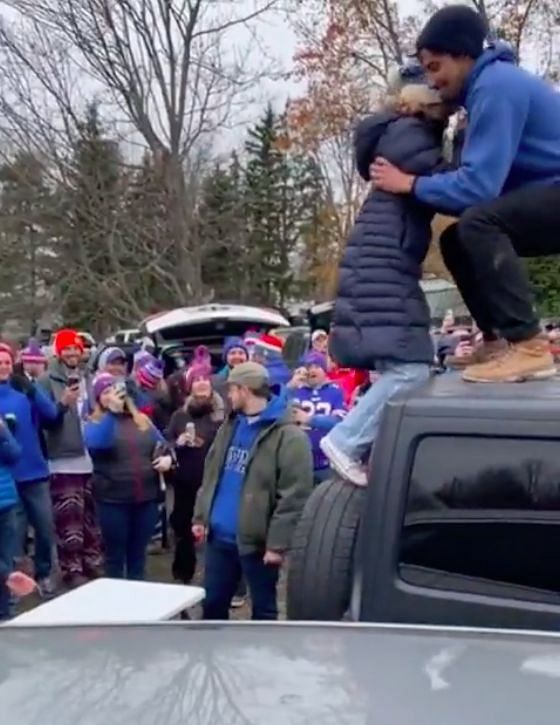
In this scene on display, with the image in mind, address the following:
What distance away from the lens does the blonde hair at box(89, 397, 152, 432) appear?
852cm

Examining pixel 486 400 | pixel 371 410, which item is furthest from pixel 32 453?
pixel 486 400

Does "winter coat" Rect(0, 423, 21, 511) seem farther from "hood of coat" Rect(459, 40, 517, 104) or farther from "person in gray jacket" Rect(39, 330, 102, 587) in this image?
"hood of coat" Rect(459, 40, 517, 104)

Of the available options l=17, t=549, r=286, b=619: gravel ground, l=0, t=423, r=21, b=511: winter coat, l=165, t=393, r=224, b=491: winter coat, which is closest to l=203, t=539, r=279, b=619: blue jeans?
l=17, t=549, r=286, b=619: gravel ground

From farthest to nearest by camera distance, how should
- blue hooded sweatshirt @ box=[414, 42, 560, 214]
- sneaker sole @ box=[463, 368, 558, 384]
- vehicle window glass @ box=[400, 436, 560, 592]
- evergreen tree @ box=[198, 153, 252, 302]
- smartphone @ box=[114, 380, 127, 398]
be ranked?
evergreen tree @ box=[198, 153, 252, 302] < smartphone @ box=[114, 380, 127, 398] < blue hooded sweatshirt @ box=[414, 42, 560, 214] < sneaker sole @ box=[463, 368, 558, 384] < vehicle window glass @ box=[400, 436, 560, 592]

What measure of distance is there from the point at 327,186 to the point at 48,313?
1052 centimetres

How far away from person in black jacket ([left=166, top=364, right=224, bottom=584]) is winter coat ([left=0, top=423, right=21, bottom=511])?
1.42m

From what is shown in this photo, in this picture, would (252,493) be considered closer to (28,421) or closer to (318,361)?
(28,421)

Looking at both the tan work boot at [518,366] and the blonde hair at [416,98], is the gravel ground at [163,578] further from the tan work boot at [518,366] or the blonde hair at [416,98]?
the blonde hair at [416,98]

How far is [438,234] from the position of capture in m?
4.40

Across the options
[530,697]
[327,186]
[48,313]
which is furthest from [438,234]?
[327,186]

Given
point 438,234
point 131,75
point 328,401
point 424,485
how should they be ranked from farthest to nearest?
1. point 131,75
2. point 328,401
3. point 438,234
4. point 424,485

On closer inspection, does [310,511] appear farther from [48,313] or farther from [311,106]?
[48,313]

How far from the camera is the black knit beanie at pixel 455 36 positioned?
397 cm

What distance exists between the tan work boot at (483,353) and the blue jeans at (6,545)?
13.2 feet
